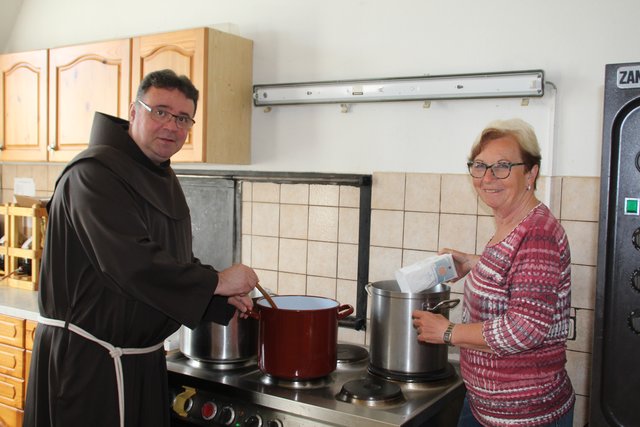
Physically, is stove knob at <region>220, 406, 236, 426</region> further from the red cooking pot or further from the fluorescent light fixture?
the fluorescent light fixture

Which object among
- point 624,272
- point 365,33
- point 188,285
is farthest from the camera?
point 365,33

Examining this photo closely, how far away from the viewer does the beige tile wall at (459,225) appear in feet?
6.51

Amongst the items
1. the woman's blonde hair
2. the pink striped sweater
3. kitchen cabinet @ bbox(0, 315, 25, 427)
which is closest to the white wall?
the woman's blonde hair

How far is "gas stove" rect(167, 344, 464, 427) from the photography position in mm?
1613

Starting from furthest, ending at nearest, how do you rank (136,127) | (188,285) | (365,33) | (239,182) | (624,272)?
(239,182) < (365,33) < (136,127) < (188,285) < (624,272)

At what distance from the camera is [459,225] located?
2.20 metres

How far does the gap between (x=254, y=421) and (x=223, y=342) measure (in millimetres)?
292

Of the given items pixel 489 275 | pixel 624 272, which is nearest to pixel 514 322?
pixel 489 275

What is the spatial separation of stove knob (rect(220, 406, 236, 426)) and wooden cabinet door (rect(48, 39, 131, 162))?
1406mm

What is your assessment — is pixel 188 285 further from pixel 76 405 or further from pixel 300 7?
pixel 300 7

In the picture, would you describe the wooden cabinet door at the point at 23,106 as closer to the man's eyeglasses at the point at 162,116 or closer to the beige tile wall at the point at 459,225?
the man's eyeglasses at the point at 162,116

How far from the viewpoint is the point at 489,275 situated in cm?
149

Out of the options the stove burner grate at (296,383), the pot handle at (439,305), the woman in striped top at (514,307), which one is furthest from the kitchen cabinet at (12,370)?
the woman in striped top at (514,307)

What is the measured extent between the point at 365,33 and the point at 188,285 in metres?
1.23
